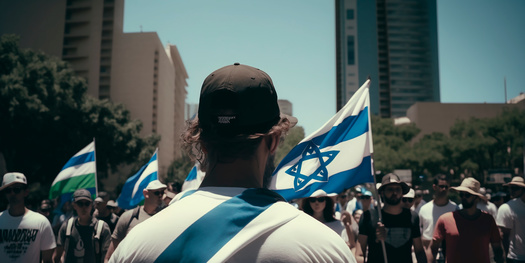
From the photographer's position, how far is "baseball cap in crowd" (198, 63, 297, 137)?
132 cm

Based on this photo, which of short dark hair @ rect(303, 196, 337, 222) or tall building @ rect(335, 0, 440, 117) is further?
tall building @ rect(335, 0, 440, 117)

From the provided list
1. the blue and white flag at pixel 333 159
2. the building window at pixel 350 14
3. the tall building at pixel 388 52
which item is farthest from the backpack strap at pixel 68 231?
the building window at pixel 350 14

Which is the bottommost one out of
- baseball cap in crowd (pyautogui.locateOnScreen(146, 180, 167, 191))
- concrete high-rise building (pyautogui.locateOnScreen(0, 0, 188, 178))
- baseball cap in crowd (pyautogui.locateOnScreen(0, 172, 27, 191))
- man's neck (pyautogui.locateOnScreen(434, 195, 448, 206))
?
man's neck (pyautogui.locateOnScreen(434, 195, 448, 206))

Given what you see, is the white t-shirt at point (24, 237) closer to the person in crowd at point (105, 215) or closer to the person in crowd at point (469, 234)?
the person in crowd at point (105, 215)

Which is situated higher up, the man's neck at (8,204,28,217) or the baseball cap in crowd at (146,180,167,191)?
the baseball cap in crowd at (146,180,167,191)

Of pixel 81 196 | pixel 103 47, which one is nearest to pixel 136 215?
pixel 81 196

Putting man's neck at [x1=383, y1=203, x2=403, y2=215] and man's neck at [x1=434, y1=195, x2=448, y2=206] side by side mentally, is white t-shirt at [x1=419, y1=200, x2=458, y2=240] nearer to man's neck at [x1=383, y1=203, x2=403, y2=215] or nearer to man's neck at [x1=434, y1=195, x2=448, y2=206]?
man's neck at [x1=434, y1=195, x2=448, y2=206]

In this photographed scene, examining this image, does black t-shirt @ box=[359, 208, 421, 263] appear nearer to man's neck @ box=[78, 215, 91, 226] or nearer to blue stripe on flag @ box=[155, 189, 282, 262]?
man's neck @ box=[78, 215, 91, 226]

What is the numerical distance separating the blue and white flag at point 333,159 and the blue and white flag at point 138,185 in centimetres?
593

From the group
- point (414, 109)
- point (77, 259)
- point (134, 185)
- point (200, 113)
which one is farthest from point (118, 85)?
point (200, 113)

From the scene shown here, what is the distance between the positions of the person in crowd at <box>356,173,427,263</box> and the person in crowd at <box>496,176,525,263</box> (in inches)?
87.6

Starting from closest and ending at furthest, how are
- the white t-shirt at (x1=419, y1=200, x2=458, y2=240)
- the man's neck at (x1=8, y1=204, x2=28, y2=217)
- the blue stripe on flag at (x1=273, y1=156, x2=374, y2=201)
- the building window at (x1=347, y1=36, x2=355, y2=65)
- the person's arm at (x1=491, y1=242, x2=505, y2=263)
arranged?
the blue stripe on flag at (x1=273, y1=156, x2=374, y2=201), the man's neck at (x1=8, y1=204, x2=28, y2=217), the person's arm at (x1=491, y1=242, x2=505, y2=263), the white t-shirt at (x1=419, y1=200, x2=458, y2=240), the building window at (x1=347, y1=36, x2=355, y2=65)

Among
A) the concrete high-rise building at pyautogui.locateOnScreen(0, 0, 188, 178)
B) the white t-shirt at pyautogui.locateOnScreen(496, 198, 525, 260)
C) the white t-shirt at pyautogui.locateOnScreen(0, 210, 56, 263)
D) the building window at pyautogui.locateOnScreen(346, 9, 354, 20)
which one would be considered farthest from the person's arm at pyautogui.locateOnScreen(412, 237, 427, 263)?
the building window at pyautogui.locateOnScreen(346, 9, 354, 20)

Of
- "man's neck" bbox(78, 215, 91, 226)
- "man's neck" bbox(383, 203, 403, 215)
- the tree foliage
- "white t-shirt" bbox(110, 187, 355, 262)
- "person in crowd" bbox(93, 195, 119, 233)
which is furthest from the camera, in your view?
the tree foliage
